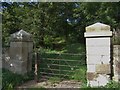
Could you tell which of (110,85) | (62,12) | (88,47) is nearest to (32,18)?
(62,12)

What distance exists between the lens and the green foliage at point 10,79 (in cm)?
457

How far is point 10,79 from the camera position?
15.9ft

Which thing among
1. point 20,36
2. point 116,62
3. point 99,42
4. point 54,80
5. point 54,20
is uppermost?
point 54,20

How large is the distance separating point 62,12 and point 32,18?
1335 mm

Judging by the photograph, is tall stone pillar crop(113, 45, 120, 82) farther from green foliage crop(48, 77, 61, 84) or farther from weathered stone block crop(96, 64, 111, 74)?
green foliage crop(48, 77, 61, 84)

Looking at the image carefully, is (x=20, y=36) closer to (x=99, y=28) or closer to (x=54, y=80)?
(x=54, y=80)

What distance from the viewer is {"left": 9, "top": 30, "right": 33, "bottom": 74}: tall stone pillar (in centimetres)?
528

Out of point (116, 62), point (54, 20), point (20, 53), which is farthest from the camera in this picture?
point (54, 20)

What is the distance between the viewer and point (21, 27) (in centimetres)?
883

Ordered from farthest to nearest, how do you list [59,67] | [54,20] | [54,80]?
[54,20]
[59,67]
[54,80]

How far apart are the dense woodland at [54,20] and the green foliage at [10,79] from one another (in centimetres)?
296

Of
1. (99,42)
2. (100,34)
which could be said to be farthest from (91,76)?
(100,34)

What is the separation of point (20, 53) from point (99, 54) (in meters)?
2.03

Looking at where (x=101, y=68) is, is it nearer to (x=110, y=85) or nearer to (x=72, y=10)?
(x=110, y=85)
